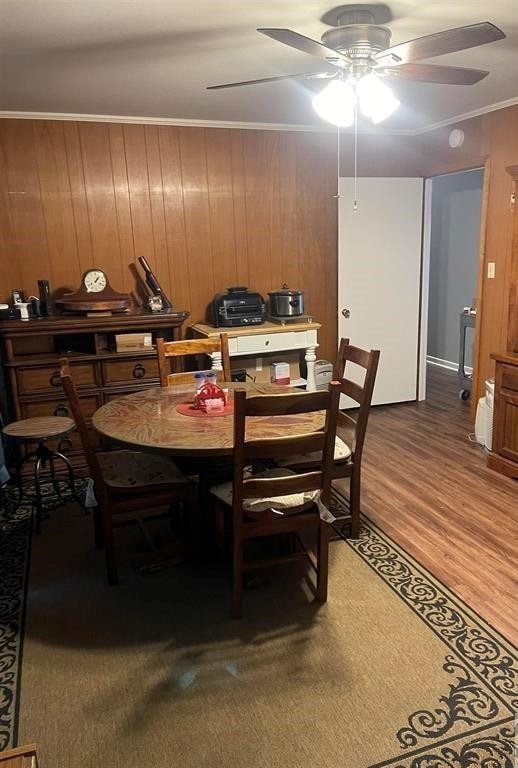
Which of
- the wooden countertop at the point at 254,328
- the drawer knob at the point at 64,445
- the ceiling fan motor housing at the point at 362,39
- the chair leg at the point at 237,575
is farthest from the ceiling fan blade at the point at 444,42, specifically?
the drawer knob at the point at 64,445

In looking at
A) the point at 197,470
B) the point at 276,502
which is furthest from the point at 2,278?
the point at 276,502

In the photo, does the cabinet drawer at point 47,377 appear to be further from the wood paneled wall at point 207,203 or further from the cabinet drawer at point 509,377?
the cabinet drawer at point 509,377

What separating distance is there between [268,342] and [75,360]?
55.2 inches

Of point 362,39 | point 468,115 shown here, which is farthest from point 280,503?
point 468,115

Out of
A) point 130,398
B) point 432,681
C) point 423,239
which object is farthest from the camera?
point 423,239

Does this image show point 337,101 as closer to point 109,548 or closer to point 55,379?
point 109,548

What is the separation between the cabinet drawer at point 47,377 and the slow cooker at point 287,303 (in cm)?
151

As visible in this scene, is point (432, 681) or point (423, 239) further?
point (423, 239)

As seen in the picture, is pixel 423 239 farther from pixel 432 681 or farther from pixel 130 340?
pixel 432 681

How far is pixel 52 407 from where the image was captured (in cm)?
388

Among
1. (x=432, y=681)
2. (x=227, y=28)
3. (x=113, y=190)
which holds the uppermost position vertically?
(x=227, y=28)

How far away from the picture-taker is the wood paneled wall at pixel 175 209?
13.4 ft

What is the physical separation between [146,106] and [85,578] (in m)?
2.99

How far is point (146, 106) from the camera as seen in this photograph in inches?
150
